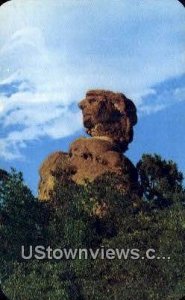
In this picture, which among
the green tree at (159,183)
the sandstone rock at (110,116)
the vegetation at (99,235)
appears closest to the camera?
the vegetation at (99,235)

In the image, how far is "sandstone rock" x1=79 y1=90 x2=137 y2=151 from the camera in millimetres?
7473

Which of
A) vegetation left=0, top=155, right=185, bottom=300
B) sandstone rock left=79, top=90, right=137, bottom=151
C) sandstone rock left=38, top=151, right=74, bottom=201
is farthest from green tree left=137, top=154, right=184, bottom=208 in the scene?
sandstone rock left=38, top=151, right=74, bottom=201

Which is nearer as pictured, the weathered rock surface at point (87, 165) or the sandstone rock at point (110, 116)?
the sandstone rock at point (110, 116)

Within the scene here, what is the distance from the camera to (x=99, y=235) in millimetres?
7598

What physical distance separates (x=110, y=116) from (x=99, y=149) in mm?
307

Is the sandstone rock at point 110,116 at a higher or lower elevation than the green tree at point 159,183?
higher

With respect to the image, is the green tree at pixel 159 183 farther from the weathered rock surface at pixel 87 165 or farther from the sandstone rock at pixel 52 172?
the sandstone rock at pixel 52 172

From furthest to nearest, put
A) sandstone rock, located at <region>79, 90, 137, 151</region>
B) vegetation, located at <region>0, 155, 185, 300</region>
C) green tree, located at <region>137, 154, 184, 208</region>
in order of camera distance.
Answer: green tree, located at <region>137, 154, 184, 208</region> → sandstone rock, located at <region>79, 90, 137, 151</region> → vegetation, located at <region>0, 155, 185, 300</region>

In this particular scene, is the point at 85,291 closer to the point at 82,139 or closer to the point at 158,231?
the point at 158,231

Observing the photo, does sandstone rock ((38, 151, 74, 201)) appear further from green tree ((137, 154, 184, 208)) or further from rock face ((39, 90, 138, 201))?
green tree ((137, 154, 184, 208))

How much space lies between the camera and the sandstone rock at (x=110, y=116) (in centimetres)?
747

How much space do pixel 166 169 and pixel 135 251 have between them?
1106mm

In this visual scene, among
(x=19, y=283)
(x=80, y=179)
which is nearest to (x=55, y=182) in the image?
(x=80, y=179)

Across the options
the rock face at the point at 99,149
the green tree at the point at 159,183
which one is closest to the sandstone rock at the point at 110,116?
the rock face at the point at 99,149
